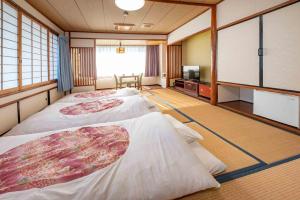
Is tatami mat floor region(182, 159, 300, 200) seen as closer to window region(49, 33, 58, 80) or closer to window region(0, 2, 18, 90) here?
window region(0, 2, 18, 90)

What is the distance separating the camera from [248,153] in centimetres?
197

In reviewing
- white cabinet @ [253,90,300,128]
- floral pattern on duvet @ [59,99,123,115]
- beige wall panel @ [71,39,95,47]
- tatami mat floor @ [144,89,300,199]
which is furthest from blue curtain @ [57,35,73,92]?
white cabinet @ [253,90,300,128]

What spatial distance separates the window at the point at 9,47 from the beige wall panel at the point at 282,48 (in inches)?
162

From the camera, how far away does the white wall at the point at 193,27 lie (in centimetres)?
437

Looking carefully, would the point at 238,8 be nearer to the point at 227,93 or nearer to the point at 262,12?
the point at 262,12

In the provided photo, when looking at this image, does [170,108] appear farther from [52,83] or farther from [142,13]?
[52,83]

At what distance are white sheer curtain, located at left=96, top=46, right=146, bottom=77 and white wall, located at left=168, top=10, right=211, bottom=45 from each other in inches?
101

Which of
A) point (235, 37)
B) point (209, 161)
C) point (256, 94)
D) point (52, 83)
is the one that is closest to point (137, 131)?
point (209, 161)

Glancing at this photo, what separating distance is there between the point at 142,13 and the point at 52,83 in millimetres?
2995

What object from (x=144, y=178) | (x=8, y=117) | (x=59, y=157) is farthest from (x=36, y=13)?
(x=144, y=178)

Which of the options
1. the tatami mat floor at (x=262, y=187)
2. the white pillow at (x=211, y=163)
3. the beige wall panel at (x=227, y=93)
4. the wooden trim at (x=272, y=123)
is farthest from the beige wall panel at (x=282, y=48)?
the white pillow at (x=211, y=163)

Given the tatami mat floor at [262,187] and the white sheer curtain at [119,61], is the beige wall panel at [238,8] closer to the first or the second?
the tatami mat floor at [262,187]

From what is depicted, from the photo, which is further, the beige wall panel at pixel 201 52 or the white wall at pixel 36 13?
the beige wall panel at pixel 201 52

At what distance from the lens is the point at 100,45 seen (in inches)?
325
